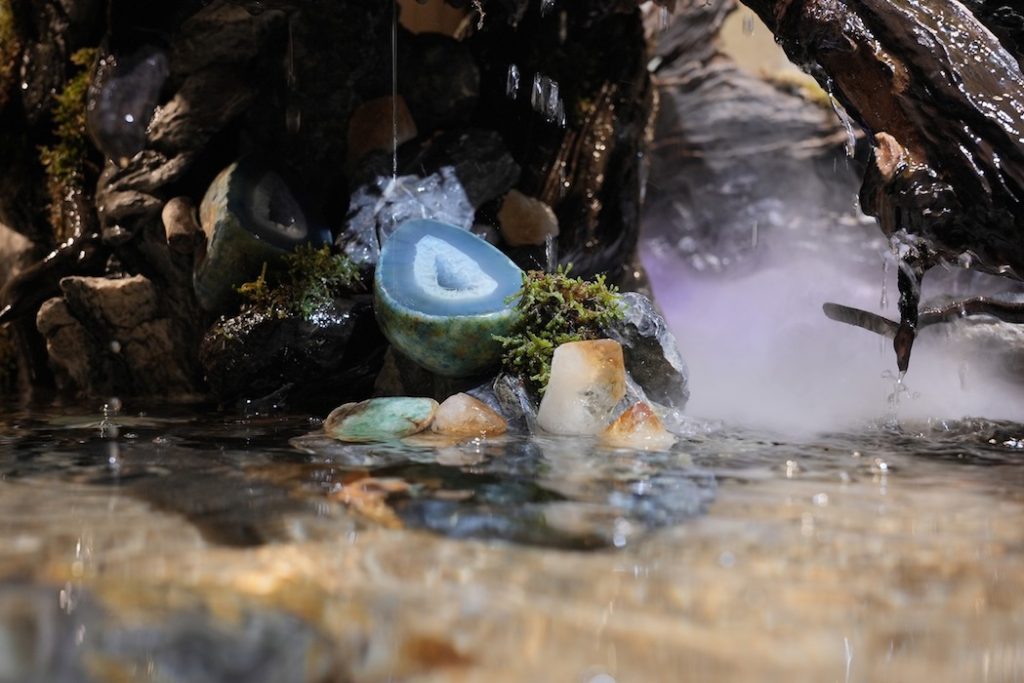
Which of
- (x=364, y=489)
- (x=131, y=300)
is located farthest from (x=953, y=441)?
(x=131, y=300)

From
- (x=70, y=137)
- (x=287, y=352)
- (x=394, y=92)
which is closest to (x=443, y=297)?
(x=287, y=352)

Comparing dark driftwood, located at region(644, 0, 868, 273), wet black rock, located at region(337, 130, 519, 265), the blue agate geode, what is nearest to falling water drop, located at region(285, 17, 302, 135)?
wet black rock, located at region(337, 130, 519, 265)

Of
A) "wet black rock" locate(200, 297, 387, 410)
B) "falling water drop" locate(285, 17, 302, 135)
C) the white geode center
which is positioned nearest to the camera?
the white geode center

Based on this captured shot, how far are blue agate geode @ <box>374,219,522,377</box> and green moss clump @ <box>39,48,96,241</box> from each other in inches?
156

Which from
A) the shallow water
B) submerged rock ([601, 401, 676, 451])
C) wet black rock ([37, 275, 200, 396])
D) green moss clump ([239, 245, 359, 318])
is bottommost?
wet black rock ([37, 275, 200, 396])

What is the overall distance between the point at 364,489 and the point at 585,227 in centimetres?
540

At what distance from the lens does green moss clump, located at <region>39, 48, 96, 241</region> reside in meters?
7.32

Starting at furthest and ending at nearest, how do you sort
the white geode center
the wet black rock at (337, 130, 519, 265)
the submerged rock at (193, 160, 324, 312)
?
the wet black rock at (337, 130, 519, 265) < the submerged rock at (193, 160, 324, 312) < the white geode center

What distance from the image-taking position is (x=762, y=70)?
457 inches

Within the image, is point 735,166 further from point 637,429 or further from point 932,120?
point 637,429

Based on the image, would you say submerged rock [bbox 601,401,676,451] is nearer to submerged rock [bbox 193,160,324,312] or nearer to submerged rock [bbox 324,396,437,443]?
submerged rock [bbox 324,396,437,443]

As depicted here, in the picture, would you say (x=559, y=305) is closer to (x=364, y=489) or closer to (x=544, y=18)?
(x=364, y=489)

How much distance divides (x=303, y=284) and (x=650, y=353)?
8.58ft

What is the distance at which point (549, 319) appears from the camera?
5051 mm
